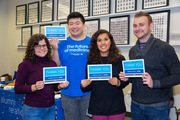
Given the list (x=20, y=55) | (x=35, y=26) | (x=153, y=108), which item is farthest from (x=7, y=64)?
(x=153, y=108)

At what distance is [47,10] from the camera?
5.16m

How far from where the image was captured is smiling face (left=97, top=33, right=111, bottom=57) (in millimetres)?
1827

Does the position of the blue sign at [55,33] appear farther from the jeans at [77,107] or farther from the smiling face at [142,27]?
the smiling face at [142,27]

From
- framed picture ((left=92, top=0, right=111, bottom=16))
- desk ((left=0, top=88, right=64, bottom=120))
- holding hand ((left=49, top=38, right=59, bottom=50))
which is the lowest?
desk ((left=0, top=88, right=64, bottom=120))

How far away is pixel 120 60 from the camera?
6.09 ft

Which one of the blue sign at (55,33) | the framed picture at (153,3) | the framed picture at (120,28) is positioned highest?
the framed picture at (153,3)

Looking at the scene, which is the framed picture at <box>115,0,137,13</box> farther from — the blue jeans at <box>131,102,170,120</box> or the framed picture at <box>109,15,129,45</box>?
the blue jeans at <box>131,102,170,120</box>

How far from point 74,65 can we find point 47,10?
3707 mm

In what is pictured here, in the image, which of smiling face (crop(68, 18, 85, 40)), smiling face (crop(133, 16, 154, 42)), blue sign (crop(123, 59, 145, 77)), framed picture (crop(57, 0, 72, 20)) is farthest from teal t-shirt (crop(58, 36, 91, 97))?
framed picture (crop(57, 0, 72, 20))

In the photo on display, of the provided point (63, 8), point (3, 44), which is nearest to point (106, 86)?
point (63, 8)

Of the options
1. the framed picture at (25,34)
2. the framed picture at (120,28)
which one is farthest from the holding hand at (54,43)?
the framed picture at (25,34)

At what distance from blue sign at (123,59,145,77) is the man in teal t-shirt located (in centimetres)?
53

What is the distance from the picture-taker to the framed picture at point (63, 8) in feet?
15.6

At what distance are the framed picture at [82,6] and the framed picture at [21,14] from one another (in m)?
2.06
